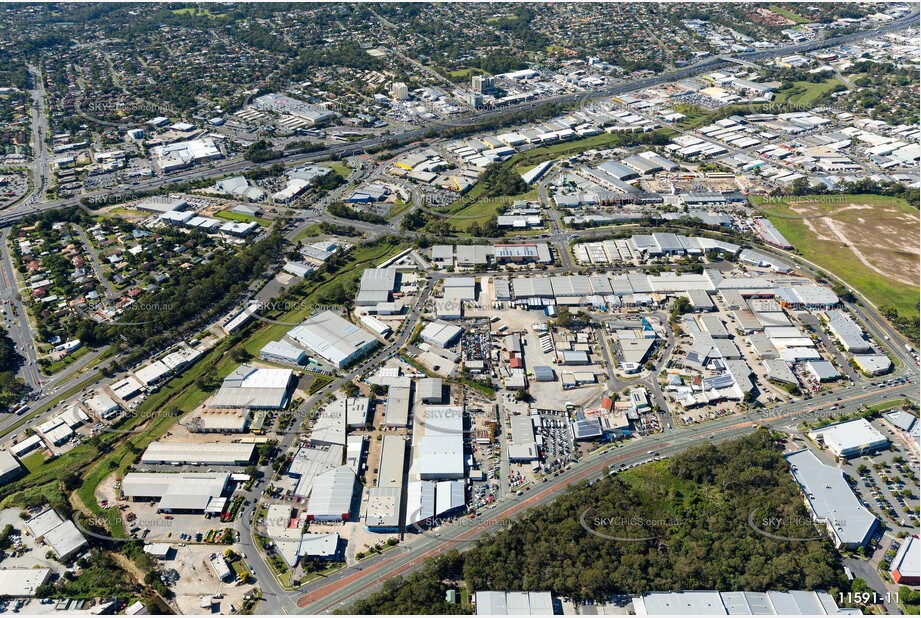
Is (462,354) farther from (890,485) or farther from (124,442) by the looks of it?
(890,485)

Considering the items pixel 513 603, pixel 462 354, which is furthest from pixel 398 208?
pixel 513 603

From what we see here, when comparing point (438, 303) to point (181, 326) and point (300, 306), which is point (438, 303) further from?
point (181, 326)

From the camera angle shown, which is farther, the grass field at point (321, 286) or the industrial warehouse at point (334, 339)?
the grass field at point (321, 286)

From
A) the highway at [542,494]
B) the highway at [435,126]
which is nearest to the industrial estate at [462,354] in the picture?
the highway at [542,494]

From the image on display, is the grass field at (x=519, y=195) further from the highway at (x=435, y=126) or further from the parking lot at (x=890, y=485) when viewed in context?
the parking lot at (x=890, y=485)

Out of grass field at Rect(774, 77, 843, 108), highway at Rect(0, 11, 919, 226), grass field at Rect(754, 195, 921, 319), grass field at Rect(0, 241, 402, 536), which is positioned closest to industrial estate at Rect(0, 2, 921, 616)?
grass field at Rect(0, 241, 402, 536)

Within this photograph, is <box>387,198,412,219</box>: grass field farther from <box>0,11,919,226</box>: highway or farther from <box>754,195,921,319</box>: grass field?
<box>754,195,921,319</box>: grass field

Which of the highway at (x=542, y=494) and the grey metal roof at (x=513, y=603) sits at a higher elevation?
the grey metal roof at (x=513, y=603)
